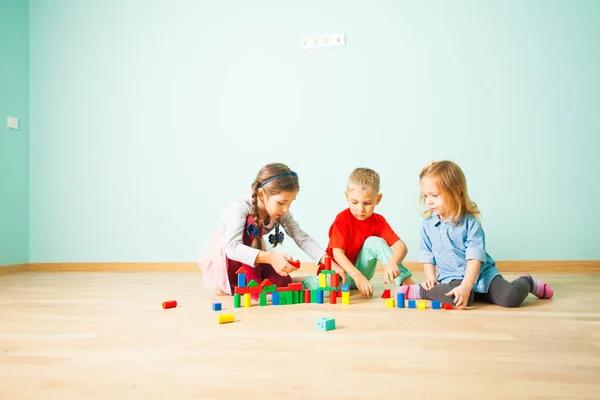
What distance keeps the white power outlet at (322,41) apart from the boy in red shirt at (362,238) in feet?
5.11

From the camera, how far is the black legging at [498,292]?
1.68 metres

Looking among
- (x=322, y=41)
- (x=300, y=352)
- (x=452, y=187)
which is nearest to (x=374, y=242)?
(x=452, y=187)

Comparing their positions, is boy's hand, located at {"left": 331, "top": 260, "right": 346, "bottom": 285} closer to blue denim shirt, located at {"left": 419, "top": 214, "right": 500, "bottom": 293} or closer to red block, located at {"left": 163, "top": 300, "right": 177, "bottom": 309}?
blue denim shirt, located at {"left": 419, "top": 214, "right": 500, "bottom": 293}

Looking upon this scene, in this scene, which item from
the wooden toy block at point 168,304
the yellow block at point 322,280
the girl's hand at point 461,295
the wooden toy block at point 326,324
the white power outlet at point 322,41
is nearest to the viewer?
the wooden toy block at point 326,324

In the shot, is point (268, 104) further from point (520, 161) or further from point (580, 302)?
point (580, 302)

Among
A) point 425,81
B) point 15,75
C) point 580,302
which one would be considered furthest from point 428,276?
point 15,75

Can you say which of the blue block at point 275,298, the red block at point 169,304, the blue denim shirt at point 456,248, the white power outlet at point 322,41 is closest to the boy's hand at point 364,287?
the blue denim shirt at point 456,248

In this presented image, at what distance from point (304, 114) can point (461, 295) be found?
80.1 inches

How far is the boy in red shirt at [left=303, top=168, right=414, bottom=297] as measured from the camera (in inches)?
79.2

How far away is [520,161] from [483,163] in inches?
8.8

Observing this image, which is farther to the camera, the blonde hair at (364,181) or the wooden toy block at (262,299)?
the blonde hair at (364,181)

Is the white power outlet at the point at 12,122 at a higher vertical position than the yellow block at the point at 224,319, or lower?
higher

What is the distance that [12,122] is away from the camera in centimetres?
353

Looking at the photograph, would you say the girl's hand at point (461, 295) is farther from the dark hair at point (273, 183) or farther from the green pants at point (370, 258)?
the dark hair at point (273, 183)
